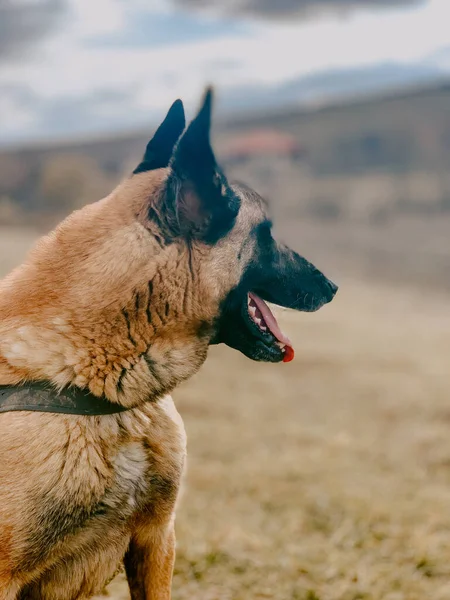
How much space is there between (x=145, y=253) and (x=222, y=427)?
6050 millimetres

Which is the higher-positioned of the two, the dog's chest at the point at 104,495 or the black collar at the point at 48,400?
the black collar at the point at 48,400

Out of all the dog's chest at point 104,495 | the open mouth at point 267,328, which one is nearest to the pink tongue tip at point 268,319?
the open mouth at point 267,328

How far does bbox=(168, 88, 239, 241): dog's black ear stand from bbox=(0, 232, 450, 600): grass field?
135 centimetres

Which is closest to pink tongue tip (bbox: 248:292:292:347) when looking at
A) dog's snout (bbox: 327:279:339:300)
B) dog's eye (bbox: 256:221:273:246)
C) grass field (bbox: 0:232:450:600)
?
dog's eye (bbox: 256:221:273:246)

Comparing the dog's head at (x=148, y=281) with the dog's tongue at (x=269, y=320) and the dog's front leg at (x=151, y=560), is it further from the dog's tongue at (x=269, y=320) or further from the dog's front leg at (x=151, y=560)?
the dog's front leg at (x=151, y=560)

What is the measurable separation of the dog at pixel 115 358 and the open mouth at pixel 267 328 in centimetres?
5

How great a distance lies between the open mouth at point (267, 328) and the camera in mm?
2949

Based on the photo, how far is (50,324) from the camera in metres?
2.62

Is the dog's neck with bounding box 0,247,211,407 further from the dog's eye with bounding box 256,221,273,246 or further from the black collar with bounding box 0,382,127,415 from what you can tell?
the dog's eye with bounding box 256,221,273,246

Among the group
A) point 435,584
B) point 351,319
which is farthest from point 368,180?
point 435,584

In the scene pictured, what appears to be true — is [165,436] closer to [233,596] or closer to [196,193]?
[196,193]

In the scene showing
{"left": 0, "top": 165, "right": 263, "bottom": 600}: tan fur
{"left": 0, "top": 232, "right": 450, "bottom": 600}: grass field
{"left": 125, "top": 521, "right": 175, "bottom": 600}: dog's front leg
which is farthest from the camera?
{"left": 0, "top": 232, "right": 450, "bottom": 600}: grass field

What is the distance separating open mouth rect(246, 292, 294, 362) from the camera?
295 centimetres

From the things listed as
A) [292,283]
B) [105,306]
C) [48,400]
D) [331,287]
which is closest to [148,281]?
[105,306]
